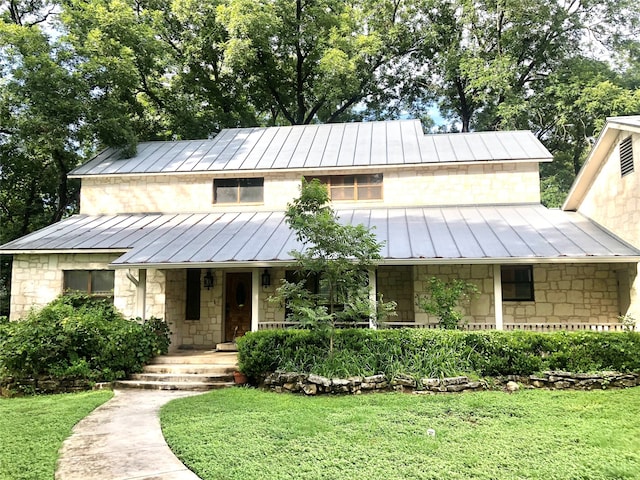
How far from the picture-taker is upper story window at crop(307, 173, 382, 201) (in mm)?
14492

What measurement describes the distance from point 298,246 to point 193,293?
3880mm

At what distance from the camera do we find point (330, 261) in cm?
883

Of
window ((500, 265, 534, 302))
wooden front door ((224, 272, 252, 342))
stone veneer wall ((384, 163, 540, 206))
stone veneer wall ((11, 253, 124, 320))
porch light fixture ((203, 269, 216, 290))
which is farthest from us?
stone veneer wall ((384, 163, 540, 206))

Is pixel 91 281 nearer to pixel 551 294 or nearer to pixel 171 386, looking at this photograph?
pixel 171 386

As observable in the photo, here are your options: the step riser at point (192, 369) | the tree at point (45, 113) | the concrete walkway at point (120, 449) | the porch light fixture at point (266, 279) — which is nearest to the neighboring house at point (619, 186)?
the porch light fixture at point (266, 279)

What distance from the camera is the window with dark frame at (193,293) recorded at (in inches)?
512

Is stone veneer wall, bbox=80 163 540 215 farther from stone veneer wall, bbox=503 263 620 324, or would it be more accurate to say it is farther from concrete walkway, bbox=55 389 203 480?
concrete walkway, bbox=55 389 203 480

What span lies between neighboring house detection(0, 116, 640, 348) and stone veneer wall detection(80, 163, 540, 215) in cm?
4

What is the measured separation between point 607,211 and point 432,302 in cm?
508

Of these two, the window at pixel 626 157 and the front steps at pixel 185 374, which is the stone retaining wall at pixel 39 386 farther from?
the window at pixel 626 157

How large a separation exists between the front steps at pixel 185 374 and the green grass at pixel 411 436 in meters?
1.58

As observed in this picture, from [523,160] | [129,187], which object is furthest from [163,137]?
[523,160]

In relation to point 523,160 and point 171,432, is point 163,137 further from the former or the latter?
point 171,432

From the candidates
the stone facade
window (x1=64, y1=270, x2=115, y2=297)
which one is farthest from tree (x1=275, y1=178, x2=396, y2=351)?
window (x1=64, y1=270, x2=115, y2=297)
